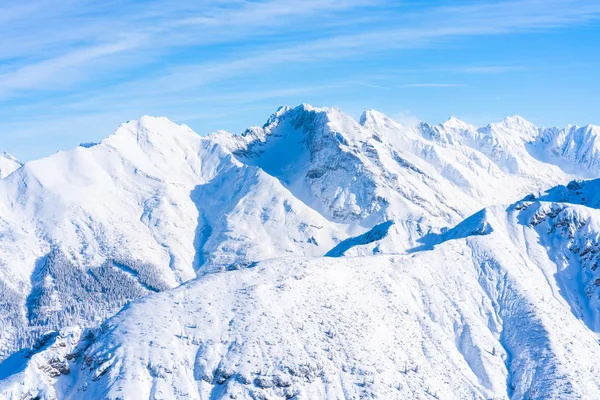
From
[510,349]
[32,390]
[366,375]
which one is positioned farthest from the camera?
[510,349]

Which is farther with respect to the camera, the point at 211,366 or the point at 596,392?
the point at 596,392

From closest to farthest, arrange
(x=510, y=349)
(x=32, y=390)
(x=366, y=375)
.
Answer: (x=32, y=390) < (x=366, y=375) < (x=510, y=349)

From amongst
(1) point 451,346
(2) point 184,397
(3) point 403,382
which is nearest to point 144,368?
(2) point 184,397

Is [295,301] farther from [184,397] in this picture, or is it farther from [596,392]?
[596,392]

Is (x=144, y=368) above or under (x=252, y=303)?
under

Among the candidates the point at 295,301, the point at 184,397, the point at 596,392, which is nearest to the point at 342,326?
the point at 295,301

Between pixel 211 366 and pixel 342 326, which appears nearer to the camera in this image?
pixel 211 366

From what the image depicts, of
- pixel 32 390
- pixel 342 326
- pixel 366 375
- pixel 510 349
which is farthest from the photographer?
pixel 510 349

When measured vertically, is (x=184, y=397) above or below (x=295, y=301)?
below

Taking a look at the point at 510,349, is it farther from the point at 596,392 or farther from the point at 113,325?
the point at 113,325
